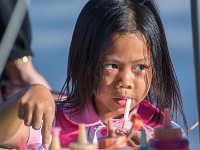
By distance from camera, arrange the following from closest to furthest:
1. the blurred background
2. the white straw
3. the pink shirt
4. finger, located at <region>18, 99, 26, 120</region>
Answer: finger, located at <region>18, 99, 26, 120</region> < the white straw < the pink shirt < the blurred background

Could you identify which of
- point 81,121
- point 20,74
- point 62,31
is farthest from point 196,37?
point 62,31

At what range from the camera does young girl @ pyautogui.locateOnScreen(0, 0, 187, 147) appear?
1329mm

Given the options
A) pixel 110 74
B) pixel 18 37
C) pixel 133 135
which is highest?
pixel 18 37

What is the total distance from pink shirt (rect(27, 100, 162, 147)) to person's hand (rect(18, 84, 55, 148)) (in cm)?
27

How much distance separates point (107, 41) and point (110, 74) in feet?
0.24

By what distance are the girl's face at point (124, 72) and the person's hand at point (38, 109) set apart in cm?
20

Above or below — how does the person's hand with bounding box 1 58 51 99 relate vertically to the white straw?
above

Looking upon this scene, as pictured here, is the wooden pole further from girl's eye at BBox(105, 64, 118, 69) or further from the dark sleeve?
the dark sleeve

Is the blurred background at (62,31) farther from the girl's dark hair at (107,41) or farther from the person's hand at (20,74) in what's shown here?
the girl's dark hair at (107,41)

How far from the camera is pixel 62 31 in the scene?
3617mm

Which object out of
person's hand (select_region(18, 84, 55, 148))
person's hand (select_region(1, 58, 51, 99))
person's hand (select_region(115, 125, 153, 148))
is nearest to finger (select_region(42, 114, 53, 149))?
person's hand (select_region(18, 84, 55, 148))

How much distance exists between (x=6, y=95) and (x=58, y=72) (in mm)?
902

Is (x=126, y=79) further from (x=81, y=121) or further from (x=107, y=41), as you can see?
(x=81, y=121)

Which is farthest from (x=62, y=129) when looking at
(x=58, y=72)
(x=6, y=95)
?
(x=58, y=72)
